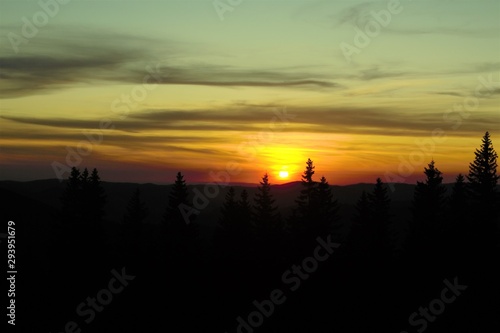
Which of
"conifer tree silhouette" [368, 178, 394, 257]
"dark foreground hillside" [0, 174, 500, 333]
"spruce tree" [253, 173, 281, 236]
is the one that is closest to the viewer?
"dark foreground hillside" [0, 174, 500, 333]

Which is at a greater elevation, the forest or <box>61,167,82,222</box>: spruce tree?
<box>61,167,82,222</box>: spruce tree

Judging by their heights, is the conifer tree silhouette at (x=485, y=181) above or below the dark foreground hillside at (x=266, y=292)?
above

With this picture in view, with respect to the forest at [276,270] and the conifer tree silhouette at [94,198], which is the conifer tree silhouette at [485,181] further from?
the conifer tree silhouette at [94,198]

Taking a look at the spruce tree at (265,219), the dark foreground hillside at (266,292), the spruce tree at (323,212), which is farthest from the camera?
the spruce tree at (265,219)

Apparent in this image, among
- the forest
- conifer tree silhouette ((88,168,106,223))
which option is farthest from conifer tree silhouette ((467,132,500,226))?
conifer tree silhouette ((88,168,106,223))

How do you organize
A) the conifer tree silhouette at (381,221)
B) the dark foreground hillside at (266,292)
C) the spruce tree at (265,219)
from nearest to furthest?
the dark foreground hillside at (266,292) → the conifer tree silhouette at (381,221) → the spruce tree at (265,219)

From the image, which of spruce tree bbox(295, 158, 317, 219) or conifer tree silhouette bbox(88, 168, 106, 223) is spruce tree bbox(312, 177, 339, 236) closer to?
spruce tree bbox(295, 158, 317, 219)

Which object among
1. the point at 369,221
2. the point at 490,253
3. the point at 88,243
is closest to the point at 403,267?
the point at 490,253

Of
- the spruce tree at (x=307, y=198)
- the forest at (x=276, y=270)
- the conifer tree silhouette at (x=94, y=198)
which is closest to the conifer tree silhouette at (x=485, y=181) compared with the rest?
the forest at (x=276, y=270)

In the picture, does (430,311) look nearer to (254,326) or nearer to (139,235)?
(254,326)

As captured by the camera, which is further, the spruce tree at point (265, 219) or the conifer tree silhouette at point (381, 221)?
the spruce tree at point (265, 219)

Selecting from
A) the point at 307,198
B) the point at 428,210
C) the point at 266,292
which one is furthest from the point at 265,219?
the point at 266,292

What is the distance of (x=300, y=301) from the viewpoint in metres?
46.3

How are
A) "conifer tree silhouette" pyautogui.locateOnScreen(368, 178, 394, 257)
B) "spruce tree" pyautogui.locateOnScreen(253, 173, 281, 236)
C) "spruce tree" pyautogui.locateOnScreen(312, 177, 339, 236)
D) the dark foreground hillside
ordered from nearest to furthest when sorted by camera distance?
the dark foreground hillside
"spruce tree" pyautogui.locateOnScreen(312, 177, 339, 236)
"conifer tree silhouette" pyautogui.locateOnScreen(368, 178, 394, 257)
"spruce tree" pyautogui.locateOnScreen(253, 173, 281, 236)
